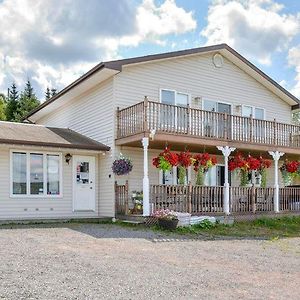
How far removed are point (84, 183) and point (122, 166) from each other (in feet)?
8.38

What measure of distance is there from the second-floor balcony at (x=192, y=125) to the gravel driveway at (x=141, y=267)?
483 cm

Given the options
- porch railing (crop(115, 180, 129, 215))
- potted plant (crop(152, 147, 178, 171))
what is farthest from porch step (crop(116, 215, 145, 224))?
potted plant (crop(152, 147, 178, 171))

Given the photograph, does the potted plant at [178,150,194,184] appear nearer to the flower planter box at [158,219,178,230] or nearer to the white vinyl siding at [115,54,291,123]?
the flower planter box at [158,219,178,230]

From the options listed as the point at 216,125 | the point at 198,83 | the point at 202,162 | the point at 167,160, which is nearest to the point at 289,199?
the point at 202,162

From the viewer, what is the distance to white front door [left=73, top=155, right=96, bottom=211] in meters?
17.1

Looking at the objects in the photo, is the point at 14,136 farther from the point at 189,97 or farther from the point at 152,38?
the point at 189,97

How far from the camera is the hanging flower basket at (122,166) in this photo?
15609 mm

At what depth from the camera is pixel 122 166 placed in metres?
15.6

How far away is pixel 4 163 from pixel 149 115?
5501mm

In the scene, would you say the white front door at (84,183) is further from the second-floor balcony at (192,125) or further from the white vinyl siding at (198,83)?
the white vinyl siding at (198,83)

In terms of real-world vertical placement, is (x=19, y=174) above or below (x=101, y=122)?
below

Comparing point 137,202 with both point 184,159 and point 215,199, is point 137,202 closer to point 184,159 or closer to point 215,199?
point 184,159

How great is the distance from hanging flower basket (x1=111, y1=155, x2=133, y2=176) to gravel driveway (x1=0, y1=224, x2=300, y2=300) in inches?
157

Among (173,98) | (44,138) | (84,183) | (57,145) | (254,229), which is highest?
(173,98)
